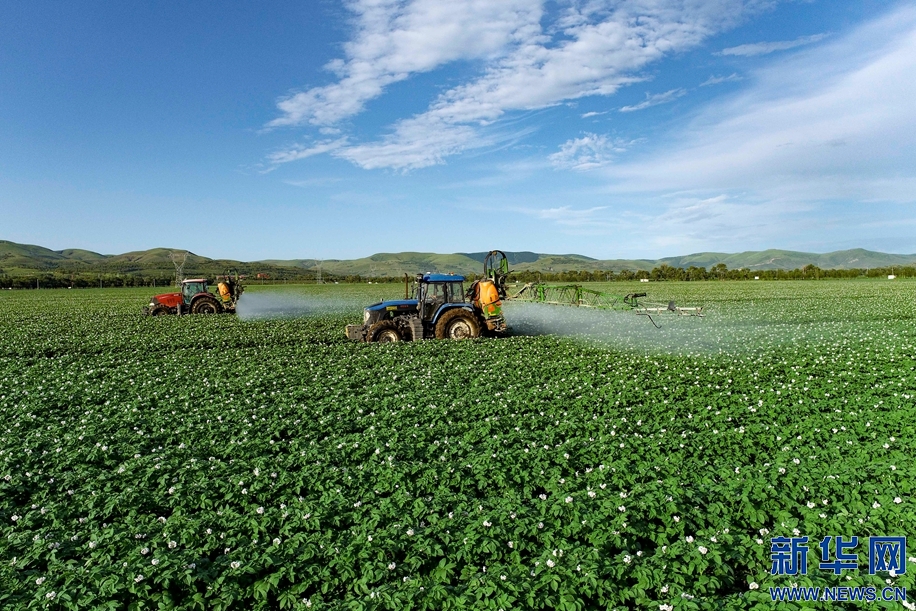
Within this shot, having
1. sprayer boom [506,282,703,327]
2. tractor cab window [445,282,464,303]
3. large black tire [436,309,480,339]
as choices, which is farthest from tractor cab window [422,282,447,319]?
sprayer boom [506,282,703,327]

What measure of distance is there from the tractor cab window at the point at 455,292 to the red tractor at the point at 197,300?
19246 millimetres

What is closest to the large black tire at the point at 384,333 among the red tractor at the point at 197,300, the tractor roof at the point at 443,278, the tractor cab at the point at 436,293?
the tractor cab at the point at 436,293

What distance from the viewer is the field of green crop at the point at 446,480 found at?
475cm

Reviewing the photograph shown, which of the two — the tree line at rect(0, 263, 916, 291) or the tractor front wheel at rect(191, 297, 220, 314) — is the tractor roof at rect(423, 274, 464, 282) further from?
the tree line at rect(0, 263, 916, 291)

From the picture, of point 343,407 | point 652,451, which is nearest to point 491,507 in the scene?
point 652,451

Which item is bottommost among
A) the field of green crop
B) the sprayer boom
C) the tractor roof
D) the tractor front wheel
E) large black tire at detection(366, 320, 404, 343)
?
the field of green crop

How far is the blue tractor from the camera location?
1962 centimetres

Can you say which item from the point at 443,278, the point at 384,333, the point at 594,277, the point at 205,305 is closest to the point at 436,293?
the point at 443,278

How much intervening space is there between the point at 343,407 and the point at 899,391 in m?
12.0

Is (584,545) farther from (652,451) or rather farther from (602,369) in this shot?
(602,369)

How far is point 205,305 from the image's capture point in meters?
32.5

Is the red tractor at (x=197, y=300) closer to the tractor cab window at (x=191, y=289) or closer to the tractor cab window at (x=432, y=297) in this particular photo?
the tractor cab window at (x=191, y=289)

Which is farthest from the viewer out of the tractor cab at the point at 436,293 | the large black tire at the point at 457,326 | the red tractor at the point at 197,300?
the red tractor at the point at 197,300

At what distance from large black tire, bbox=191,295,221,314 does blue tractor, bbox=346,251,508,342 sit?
649 inches
